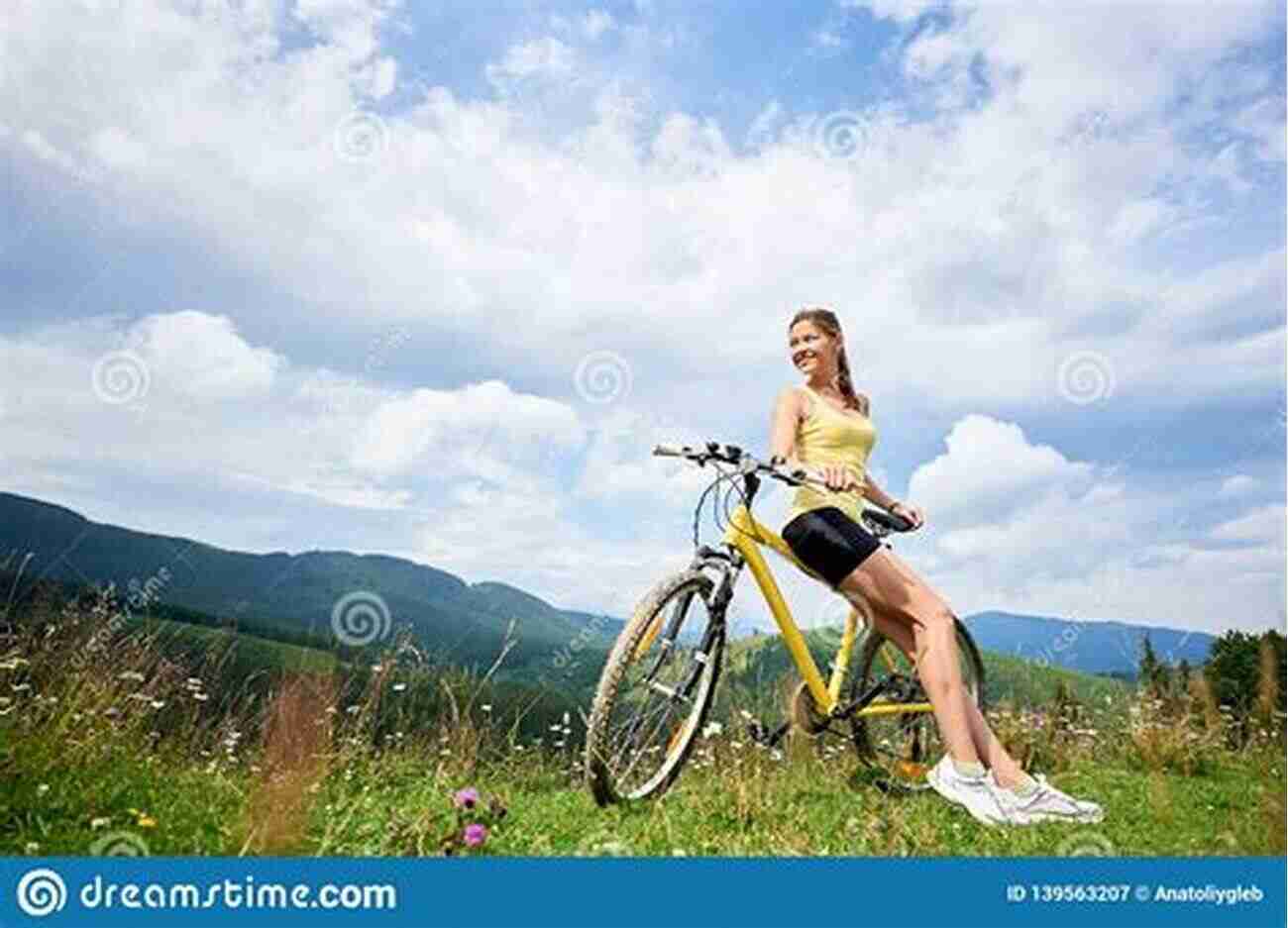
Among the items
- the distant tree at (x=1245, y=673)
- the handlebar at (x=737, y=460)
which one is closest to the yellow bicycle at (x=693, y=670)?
the handlebar at (x=737, y=460)

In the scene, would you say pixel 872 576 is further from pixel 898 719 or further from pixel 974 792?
pixel 898 719

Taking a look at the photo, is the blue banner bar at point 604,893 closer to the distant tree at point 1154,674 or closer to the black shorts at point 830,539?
the black shorts at point 830,539

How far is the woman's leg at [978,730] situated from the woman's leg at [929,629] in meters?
0.04

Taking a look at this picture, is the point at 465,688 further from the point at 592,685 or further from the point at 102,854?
the point at 102,854

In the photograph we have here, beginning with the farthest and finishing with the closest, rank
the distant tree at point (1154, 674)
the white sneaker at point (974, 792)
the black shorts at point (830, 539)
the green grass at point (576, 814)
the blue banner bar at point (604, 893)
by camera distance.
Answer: the distant tree at point (1154, 674) → the black shorts at point (830, 539) → the white sneaker at point (974, 792) → the green grass at point (576, 814) → the blue banner bar at point (604, 893)

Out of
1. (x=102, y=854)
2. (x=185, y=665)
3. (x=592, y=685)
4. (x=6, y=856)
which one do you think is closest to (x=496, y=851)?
(x=592, y=685)

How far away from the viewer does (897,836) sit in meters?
4.55

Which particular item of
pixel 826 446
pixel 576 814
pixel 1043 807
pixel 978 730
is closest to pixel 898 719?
pixel 978 730

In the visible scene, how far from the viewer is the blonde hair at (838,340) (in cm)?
519

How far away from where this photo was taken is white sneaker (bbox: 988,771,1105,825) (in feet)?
15.7

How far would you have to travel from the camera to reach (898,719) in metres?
5.86

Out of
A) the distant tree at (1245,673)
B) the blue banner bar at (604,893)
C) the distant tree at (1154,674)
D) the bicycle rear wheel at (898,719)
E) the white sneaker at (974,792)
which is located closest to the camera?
the blue banner bar at (604,893)

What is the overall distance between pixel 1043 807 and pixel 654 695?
1544mm

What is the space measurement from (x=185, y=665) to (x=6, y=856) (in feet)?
5.17
